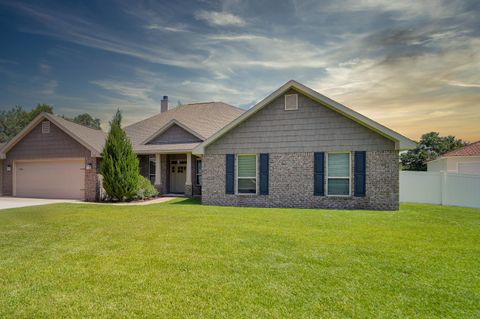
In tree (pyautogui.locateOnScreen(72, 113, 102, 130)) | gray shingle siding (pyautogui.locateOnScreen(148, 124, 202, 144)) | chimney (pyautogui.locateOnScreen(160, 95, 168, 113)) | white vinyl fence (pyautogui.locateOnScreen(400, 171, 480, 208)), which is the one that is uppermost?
tree (pyautogui.locateOnScreen(72, 113, 102, 130))

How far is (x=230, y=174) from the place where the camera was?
555 inches

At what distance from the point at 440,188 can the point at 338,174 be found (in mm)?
5589

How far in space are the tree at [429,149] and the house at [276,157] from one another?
2934 centimetres

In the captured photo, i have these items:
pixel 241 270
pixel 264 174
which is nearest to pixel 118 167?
pixel 264 174

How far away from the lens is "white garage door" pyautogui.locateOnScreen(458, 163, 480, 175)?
64.2 feet

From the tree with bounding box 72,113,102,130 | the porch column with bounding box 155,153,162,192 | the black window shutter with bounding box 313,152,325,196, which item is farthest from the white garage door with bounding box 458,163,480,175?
the tree with bounding box 72,113,102,130

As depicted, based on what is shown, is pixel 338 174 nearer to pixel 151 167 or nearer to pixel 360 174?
pixel 360 174

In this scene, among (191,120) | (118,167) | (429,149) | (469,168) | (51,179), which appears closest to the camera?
(118,167)

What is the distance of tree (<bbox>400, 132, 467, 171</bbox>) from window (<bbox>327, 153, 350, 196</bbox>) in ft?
96.5

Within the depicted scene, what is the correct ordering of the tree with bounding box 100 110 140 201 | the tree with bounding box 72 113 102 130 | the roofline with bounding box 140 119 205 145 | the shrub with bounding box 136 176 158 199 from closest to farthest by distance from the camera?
the tree with bounding box 100 110 140 201, the shrub with bounding box 136 176 158 199, the roofline with bounding box 140 119 205 145, the tree with bounding box 72 113 102 130

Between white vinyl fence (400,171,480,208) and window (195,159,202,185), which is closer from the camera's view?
white vinyl fence (400,171,480,208)

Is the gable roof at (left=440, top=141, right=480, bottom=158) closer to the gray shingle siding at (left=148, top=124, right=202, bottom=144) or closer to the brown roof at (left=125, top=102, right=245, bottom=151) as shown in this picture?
the brown roof at (left=125, top=102, right=245, bottom=151)

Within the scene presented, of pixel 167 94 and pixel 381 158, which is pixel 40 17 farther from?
pixel 381 158

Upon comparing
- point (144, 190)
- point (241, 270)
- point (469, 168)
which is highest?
point (469, 168)
